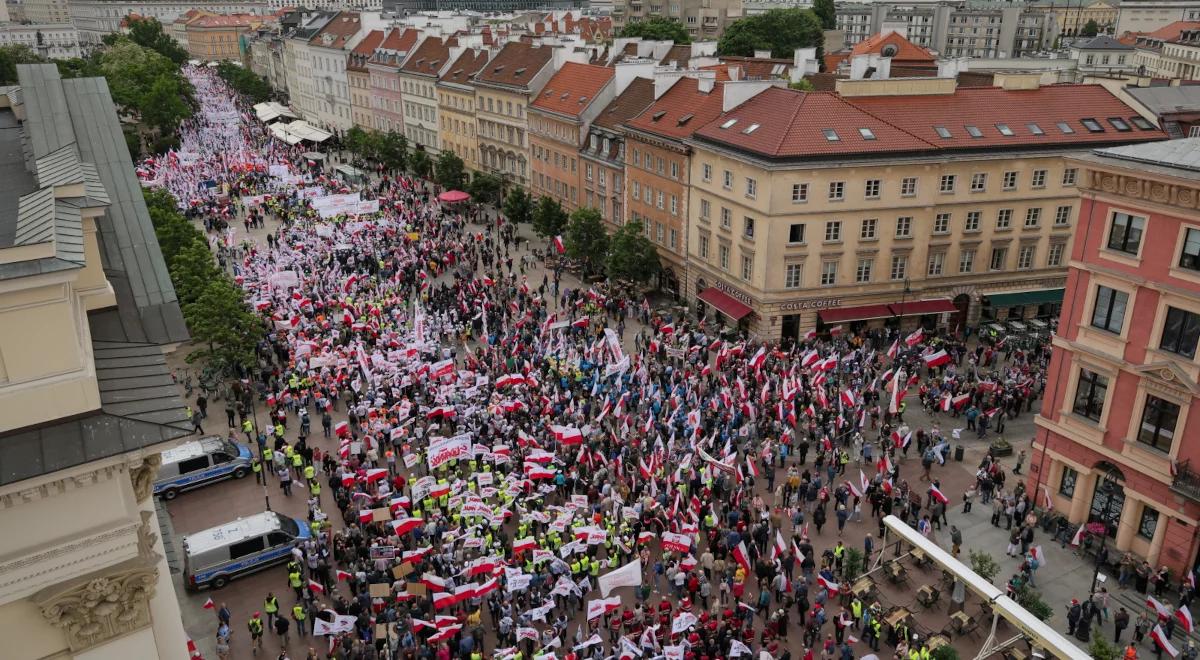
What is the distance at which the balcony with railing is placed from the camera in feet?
92.3

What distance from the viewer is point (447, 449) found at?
3130 centimetres

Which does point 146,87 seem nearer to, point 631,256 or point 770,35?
point 770,35

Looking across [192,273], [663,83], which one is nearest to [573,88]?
[663,83]

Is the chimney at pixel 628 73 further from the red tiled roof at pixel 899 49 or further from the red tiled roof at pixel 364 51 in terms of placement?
the red tiled roof at pixel 364 51

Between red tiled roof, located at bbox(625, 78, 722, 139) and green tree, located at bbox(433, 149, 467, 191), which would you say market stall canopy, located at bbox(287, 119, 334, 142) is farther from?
red tiled roof, located at bbox(625, 78, 722, 139)

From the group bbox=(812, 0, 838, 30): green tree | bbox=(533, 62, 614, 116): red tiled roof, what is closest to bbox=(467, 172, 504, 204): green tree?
bbox=(533, 62, 614, 116): red tiled roof

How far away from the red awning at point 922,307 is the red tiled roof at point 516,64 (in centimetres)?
4175

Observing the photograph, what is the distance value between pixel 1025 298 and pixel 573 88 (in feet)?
127

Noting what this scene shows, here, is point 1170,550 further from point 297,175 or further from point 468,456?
point 297,175

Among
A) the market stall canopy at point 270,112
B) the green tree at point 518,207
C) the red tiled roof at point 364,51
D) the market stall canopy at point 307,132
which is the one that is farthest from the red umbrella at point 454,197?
the market stall canopy at point 270,112

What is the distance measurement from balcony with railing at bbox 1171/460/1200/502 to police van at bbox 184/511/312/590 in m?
28.8

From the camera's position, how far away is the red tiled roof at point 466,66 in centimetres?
9050

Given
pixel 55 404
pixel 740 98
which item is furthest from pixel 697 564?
pixel 740 98

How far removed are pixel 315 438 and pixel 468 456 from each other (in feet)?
35.3
